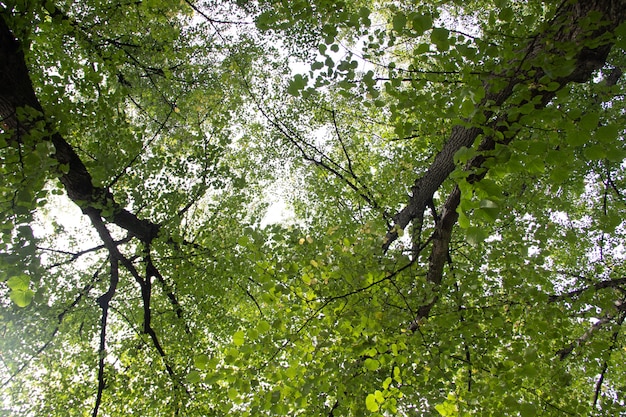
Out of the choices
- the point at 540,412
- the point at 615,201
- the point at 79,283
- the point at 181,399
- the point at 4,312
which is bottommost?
the point at 540,412

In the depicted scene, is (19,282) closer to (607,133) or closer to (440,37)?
(440,37)

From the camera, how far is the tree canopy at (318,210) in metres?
3.05

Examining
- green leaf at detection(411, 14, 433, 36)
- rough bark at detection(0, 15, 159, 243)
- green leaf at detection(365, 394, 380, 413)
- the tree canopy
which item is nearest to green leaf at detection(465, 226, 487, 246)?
the tree canopy

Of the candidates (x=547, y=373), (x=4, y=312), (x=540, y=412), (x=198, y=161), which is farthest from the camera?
(x=198, y=161)

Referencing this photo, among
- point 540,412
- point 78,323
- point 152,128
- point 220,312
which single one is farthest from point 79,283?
point 540,412

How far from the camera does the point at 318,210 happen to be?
1161 centimetres

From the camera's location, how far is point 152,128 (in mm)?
9625

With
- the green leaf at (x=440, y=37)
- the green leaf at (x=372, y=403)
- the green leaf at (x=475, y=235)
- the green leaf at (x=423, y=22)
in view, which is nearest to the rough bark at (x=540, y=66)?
the green leaf at (x=440, y=37)

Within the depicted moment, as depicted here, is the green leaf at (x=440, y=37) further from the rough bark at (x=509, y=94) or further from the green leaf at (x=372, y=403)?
the green leaf at (x=372, y=403)

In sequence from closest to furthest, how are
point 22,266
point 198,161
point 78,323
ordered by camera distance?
point 22,266 → point 198,161 → point 78,323

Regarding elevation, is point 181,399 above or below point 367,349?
above

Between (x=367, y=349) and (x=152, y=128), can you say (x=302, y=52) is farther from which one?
→ (x=367, y=349)

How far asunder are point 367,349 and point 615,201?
1064 cm

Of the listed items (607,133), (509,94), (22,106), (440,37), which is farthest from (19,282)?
(509,94)
